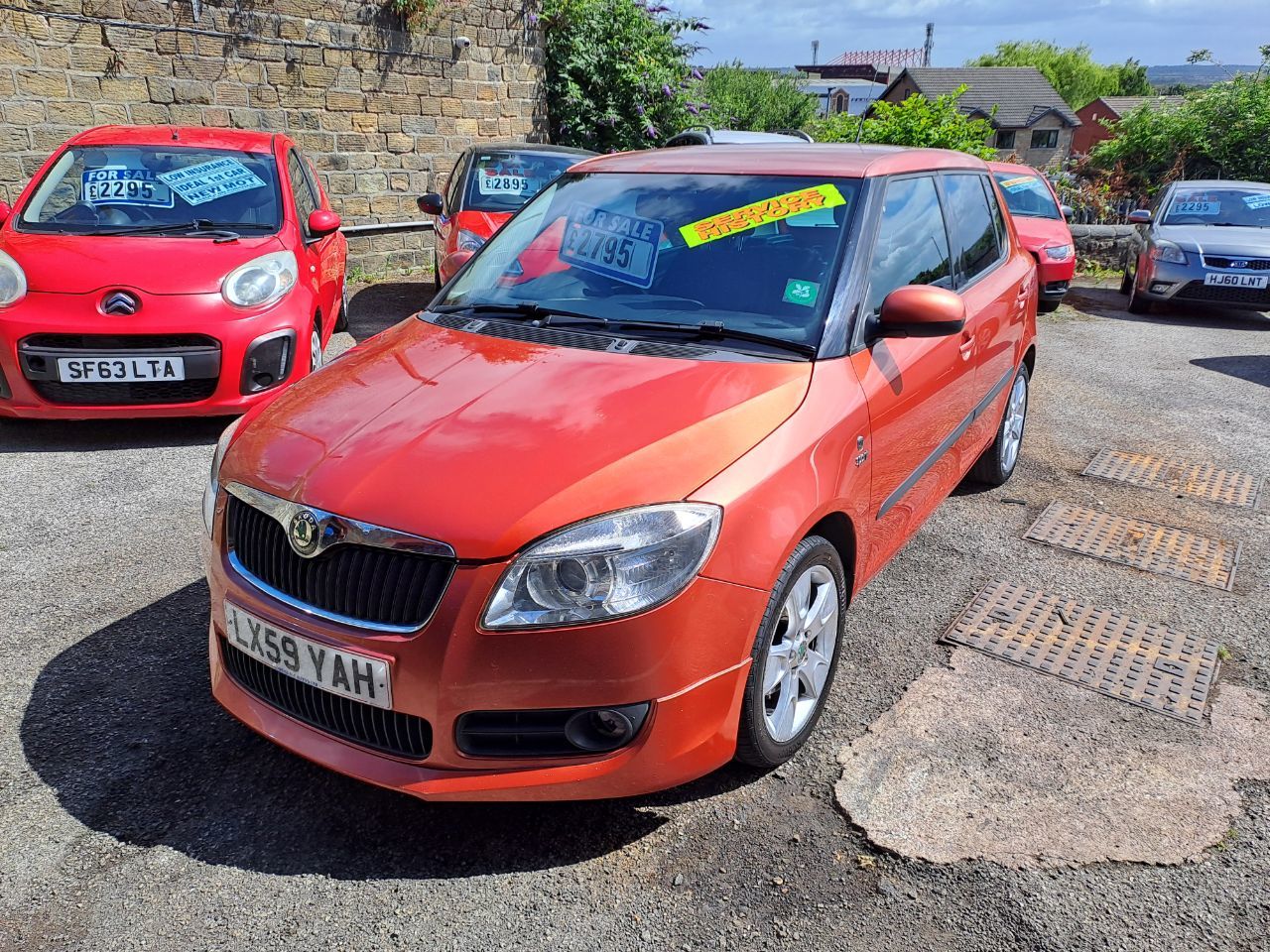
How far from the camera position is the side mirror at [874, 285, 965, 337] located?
2910 millimetres

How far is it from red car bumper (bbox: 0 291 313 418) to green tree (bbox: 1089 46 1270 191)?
18.4m

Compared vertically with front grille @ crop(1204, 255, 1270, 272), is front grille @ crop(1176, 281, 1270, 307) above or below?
below

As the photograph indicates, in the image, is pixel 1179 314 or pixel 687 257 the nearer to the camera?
pixel 687 257

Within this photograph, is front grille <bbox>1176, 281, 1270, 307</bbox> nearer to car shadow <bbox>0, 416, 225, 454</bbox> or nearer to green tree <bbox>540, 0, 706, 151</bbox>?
green tree <bbox>540, 0, 706, 151</bbox>

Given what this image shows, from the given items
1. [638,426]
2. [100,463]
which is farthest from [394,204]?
[638,426]

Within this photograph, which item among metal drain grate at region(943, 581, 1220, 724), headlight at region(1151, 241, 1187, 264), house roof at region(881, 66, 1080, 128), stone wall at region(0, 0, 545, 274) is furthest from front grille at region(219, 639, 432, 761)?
house roof at region(881, 66, 1080, 128)

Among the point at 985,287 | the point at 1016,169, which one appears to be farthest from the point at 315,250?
the point at 1016,169

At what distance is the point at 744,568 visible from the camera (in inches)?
90.3

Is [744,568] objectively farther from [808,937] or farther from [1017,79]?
[1017,79]

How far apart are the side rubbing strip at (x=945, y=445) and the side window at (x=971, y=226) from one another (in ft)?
1.82

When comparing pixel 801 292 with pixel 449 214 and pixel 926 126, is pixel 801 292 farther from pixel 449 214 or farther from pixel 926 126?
pixel 926 126

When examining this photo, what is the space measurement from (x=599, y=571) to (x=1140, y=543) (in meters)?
3.35

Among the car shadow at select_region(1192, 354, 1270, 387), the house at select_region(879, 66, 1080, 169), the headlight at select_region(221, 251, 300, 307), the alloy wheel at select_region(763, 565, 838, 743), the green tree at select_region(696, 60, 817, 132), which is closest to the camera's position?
the alloy wheel at select_region(763, 565, 838, 743)

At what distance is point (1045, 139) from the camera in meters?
73.2
